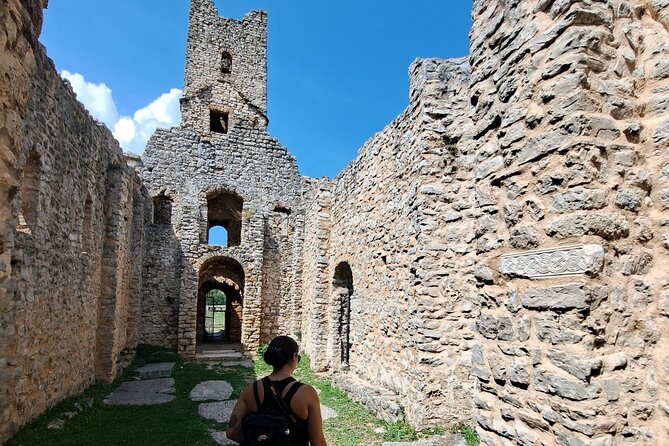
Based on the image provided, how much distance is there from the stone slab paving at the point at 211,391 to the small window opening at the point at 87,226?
3.80 meters

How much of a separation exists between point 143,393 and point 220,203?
9402mm

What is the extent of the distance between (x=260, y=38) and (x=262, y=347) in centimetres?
1291

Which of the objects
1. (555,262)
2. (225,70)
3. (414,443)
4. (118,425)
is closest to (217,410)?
(118,425)

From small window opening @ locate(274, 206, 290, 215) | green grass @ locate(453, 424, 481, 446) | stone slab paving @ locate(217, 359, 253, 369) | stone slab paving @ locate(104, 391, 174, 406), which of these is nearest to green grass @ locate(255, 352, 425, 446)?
green grass @ locate(453, 424, 481, 446)

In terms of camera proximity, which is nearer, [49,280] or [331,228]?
[49,280]

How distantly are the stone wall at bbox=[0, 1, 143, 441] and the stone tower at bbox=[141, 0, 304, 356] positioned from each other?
362 cm

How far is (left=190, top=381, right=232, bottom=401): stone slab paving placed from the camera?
8.85m

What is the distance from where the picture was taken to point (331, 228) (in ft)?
39.2

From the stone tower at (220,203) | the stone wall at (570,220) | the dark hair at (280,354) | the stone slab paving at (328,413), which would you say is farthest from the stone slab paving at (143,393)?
the stone wall at (570,220)

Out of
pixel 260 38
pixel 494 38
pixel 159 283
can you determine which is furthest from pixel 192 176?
pixel 494 38

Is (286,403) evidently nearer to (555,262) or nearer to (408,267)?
(555,262)

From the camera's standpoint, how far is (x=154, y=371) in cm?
1101

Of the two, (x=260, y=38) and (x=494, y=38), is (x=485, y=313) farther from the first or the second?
(x=260, y=38)

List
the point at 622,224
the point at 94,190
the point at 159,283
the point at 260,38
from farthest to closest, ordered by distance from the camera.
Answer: the point at 260,38 → the point at 159,283 → the point at 94,190 → the point at 622,224
